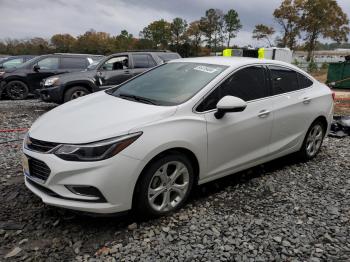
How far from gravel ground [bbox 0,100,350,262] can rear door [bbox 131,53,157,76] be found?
5.88 m

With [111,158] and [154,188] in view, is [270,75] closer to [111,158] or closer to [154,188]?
[154,188]

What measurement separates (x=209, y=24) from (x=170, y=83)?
6495 cm

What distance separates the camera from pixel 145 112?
11.0 ft

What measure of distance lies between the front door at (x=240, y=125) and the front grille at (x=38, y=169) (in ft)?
5.20

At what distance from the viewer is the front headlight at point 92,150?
293 centimetres

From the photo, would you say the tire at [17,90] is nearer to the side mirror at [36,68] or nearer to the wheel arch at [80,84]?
the side mirror at [36,68]

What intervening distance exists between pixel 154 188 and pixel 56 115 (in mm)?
1364

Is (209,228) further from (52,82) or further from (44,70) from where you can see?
(44,70)

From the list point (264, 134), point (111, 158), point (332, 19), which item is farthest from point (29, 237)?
point (332, 19)

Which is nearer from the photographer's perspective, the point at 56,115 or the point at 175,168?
the point at 175,168

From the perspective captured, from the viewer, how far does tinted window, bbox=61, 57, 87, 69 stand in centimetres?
1148

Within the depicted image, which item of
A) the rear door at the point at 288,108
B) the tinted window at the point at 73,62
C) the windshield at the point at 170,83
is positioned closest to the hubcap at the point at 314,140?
the rear door at the point at 288,108

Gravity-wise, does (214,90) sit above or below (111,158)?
above

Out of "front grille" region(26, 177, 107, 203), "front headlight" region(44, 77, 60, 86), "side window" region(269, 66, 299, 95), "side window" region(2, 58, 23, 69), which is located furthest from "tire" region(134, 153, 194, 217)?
"side window" region(2, 58, 23, 69)
